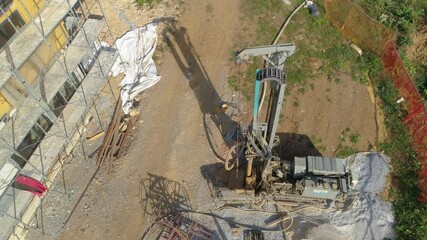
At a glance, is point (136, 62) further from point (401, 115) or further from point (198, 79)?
point (401, 115)

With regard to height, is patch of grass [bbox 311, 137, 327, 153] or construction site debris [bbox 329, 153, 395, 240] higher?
patch of grass [bbox 311, 137, 327, 153]

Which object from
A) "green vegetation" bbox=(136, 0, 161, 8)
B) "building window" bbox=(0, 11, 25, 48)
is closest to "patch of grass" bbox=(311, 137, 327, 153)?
"green vegetation" bbox=(136, 0, 161, 8)

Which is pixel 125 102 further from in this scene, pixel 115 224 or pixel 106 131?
pixel 115 224

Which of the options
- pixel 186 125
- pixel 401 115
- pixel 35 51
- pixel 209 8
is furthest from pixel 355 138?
pixel 35 51

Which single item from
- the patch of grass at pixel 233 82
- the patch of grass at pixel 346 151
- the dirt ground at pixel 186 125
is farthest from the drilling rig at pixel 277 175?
the patch of grass at pixel 233 82

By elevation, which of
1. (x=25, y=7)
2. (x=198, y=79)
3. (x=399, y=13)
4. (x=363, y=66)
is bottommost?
(x=25, y=7)

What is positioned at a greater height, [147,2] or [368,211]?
[147,2]

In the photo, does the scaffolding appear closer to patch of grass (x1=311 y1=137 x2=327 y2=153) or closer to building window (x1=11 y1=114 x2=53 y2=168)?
building window (x1=11 y1=114 x2=53 y2=168)
